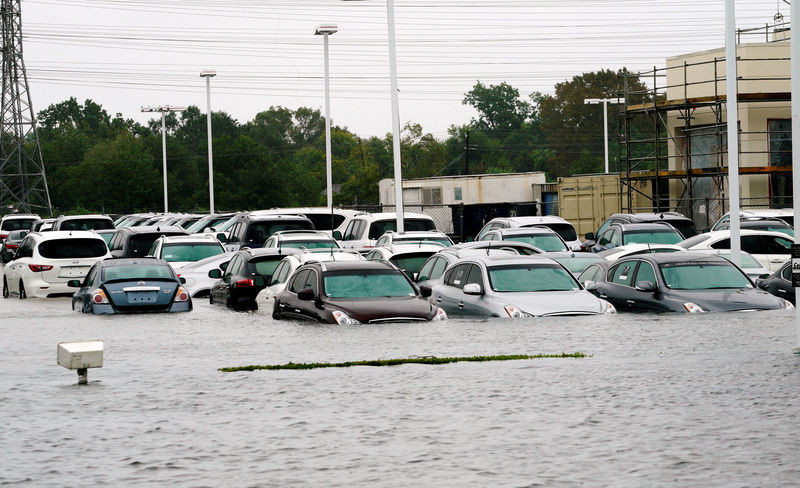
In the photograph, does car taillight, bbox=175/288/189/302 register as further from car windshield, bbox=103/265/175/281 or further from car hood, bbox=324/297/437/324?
car hood, bbox=324/297/437/324

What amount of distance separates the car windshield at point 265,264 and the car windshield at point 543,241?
718 centimetres

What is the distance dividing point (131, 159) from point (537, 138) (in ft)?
159

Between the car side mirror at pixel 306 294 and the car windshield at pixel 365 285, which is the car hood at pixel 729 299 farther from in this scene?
the car side mirror at pixel 306 294

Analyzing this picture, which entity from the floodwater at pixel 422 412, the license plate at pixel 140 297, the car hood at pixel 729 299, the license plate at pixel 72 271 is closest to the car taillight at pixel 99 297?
the license plate at pixel 140 297

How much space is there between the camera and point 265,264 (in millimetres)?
26391

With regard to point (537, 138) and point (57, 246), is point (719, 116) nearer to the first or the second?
point (57, 246)

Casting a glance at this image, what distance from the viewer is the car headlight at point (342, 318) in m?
19.2

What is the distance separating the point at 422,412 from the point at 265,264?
15841mm

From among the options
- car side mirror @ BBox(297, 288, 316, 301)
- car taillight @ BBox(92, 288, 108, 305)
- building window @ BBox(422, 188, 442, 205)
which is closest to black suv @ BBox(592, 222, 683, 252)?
car taillight @ BBox(92, 288, 108, 305)

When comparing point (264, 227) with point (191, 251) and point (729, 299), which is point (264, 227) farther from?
point (729, 299)

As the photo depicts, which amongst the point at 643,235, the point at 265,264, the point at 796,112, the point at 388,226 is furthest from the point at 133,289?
the point at 388,226

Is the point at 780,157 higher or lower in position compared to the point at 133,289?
higher

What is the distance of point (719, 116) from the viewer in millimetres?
47375

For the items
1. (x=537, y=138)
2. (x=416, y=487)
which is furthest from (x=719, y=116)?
(x=537, y=138)
